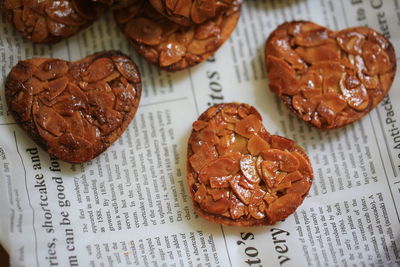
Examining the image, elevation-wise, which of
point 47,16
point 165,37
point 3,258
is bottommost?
point 3,258

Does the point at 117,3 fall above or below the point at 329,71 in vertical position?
above

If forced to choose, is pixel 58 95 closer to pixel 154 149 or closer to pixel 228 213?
pixel 154 149

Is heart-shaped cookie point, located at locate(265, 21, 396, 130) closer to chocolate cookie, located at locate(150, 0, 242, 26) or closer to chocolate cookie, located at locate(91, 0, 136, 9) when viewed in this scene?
chocolate cookie, located at locate(150, 0, 242, 26)

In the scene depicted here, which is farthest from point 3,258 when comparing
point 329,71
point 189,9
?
point 329,71

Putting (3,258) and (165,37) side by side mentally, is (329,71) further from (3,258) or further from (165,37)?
(3,258)
